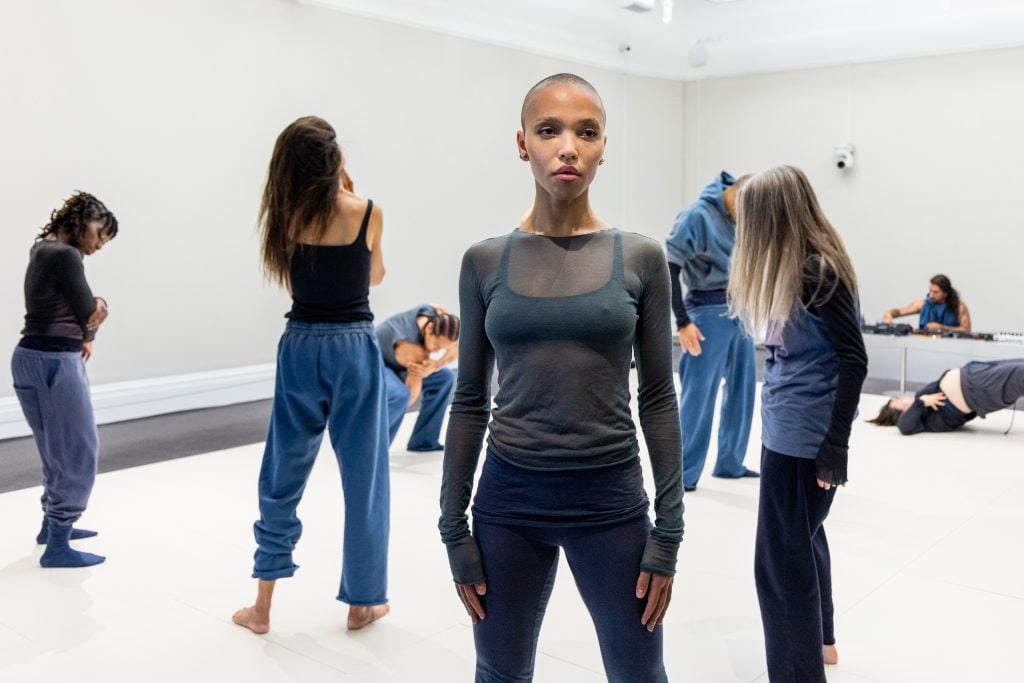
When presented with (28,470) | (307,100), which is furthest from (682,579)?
(307,100)

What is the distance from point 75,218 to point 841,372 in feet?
9.13

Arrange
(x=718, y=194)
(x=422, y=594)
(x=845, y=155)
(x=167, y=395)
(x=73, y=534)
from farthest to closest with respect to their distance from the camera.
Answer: (x=845, y=155)
(x=167, y=395)
(x=718, y=194)
(x=73, y=534)
(x=422, y=594)

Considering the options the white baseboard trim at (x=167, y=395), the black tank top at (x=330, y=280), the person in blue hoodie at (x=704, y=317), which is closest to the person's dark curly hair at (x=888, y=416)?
the person in blue hoodie at (x=704, y=317)

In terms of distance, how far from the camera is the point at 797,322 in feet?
7.75

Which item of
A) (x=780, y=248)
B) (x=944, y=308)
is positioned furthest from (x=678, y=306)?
(x=944, y=308)

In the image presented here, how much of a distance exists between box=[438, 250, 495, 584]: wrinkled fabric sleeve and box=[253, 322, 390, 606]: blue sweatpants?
124cm

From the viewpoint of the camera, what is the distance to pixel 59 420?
360 cm

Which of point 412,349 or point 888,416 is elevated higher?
point 412,349

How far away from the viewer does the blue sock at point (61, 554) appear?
3598 mm

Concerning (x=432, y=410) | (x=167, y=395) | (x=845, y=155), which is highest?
(x=845, y=155)

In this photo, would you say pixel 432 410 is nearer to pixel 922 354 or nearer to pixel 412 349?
pixel 412 349

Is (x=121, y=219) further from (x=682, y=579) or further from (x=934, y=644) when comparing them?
(x=934, y=644)

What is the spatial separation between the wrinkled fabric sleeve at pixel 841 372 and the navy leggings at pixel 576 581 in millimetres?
835

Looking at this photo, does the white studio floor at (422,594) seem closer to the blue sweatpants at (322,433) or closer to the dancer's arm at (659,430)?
the blue sweatpants at (322,433)
